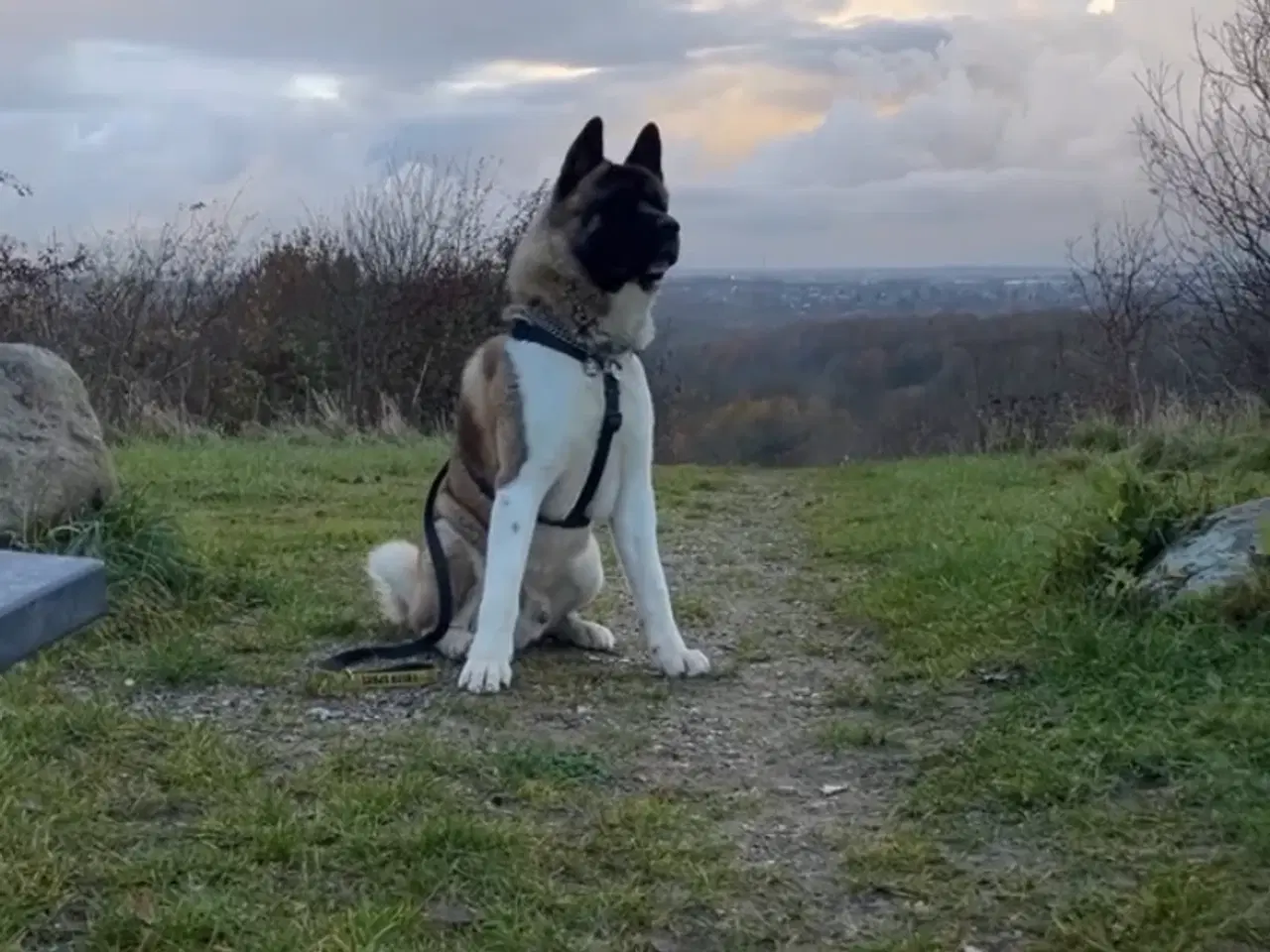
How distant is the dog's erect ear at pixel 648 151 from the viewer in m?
4.68

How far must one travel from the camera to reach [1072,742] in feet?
11.7

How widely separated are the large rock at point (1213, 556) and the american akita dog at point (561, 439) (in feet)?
4.73

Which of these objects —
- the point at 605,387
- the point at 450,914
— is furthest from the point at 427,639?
the point at 450,914

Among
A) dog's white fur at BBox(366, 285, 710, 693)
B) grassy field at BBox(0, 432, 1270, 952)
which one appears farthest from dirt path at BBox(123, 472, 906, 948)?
dog's white fur at BBox(366, 285, 710, 693)

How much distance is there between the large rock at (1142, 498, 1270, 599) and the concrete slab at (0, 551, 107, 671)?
11.0ft

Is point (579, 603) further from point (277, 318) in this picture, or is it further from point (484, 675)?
point (277, 318)

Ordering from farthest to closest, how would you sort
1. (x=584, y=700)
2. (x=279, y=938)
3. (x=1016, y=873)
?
(x=584, y=700) → (x=1016, y=873) → (x=279, y=938)

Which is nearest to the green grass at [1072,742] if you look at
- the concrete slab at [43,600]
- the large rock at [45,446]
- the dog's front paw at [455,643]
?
the dog's front paw at [455,643]

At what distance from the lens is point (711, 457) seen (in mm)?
14000

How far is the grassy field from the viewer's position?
9.03 feet

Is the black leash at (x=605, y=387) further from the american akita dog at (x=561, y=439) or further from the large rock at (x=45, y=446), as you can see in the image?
the large rock at (x=45, y=446)

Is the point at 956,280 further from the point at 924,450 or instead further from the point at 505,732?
the point at 505,732

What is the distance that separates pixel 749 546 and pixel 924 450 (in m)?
6.36

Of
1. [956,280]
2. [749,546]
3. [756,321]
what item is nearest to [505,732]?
[749,546]
